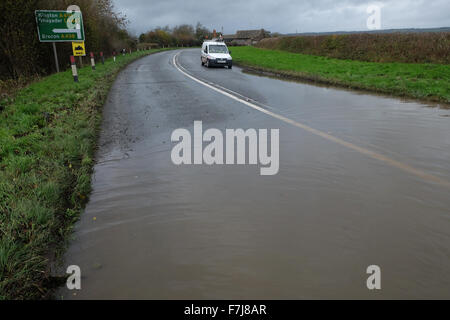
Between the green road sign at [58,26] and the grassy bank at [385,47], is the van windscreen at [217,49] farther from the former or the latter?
the green road sign at [58,26]

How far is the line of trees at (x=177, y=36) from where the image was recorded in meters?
81.8

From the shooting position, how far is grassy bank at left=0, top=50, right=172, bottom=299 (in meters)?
2.76

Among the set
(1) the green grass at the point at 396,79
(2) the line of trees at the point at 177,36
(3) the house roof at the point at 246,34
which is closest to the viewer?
(1) the green grass at the point at 396,79

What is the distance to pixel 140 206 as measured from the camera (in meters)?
3.92

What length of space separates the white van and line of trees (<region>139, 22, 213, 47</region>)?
2240 inches

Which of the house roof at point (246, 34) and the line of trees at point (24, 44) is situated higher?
the house roof at point (246, 34)

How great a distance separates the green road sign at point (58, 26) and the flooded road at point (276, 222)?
566 inches

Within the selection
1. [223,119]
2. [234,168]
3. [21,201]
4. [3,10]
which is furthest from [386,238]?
[3,10]

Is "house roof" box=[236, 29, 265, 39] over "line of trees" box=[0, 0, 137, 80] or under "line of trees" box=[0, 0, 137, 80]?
over

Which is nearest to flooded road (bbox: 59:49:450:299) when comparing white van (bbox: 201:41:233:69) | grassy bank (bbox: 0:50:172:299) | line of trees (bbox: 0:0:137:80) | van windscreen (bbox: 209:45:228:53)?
grassy bank (bbox: 0:50:172:299)

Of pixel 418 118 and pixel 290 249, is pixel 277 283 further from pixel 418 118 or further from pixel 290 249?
pixel 418 118

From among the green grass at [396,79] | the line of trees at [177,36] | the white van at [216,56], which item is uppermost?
the line of trees at [177,36]

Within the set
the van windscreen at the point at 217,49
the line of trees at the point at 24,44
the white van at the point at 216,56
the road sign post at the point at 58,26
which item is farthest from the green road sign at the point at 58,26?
the van windscreen at the point at 217,49

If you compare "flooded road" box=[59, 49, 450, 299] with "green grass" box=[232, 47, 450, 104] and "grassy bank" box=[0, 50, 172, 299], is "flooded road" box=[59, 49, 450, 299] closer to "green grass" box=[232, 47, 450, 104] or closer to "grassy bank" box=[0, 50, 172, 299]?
"grassy bank" box=[0, 50, 172, 299]
